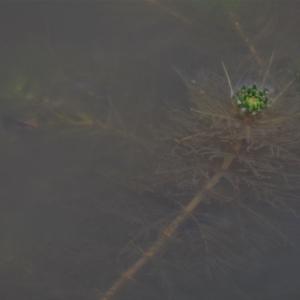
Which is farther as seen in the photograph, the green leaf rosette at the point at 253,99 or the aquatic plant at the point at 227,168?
the aquatic plant at the point at 227,168

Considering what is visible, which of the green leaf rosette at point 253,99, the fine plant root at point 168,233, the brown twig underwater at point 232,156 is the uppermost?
the green leaf rosette at point 253,99

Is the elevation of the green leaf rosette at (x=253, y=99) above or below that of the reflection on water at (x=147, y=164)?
above

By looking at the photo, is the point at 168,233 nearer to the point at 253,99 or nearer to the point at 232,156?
the point at 232,156

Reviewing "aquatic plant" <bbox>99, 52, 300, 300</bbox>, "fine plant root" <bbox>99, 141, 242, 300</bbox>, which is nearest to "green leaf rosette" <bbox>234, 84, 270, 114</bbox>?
"aquatic plant" <bbox>99, 52, 300, 300</bbox>

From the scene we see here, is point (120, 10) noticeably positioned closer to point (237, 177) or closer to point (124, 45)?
point (124, 45)

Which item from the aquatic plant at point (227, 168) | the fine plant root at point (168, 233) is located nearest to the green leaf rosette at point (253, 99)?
the aquatic plant at point (227, 168)

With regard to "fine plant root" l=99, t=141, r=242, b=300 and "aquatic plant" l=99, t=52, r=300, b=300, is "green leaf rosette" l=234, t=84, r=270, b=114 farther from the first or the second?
"fine plant root" l=99, t=141, r=242, b=300

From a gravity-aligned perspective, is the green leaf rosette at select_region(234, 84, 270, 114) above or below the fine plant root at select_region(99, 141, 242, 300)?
above

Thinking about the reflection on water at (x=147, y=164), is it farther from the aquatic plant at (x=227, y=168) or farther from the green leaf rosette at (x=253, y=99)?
the green leaf rosette at (x=253, y=99)

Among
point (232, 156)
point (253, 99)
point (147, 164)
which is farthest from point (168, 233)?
point (253, 99)

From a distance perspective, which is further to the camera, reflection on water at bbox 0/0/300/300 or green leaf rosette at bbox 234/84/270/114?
reflection on water at bbox 0/0/300/300
